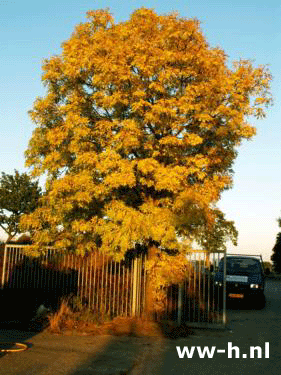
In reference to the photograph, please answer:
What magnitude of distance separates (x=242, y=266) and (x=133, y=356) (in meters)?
11.7

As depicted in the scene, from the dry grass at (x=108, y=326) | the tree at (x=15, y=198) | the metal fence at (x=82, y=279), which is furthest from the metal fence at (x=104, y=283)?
the tree at (x=15, y=198)

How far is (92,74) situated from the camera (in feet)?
44.2

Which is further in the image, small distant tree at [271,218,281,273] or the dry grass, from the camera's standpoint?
small distant tree at [271,218,281,273]

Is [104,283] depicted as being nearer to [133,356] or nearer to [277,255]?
[133,356]

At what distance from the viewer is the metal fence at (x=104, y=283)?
1349 centimetres

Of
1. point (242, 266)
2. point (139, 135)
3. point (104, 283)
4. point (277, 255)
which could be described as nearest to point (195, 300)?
point (104, 283)

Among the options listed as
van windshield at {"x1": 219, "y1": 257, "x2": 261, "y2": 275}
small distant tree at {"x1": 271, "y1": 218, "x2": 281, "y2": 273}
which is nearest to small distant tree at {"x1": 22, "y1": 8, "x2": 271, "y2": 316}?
van windshield at {"x1": 219, "y1": 257, "x2": 261, "y2": 275}

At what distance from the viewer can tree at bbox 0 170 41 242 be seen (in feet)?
157

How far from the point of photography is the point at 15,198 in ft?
157

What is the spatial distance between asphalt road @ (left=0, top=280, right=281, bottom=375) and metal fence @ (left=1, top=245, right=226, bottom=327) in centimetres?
106

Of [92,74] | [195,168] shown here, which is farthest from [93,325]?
[92,74]

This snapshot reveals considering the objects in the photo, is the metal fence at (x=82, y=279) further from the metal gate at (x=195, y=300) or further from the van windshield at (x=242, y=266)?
the van windshield at (x=242, y=266)

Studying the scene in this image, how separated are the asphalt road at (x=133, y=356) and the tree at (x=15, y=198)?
3729 centimetres

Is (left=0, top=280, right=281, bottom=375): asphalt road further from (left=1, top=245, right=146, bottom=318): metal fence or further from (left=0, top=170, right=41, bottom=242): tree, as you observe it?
(left=0, top=170, right=41, bottom=242): tree
